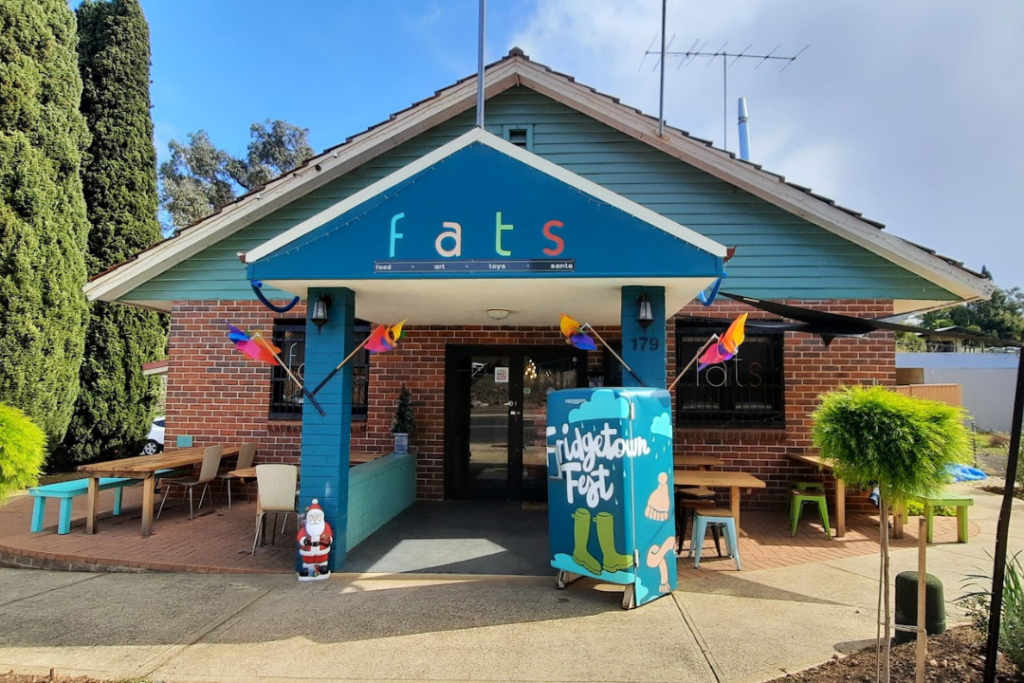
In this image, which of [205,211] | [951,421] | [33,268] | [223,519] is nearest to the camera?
[951,421]

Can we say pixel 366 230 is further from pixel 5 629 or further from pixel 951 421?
pixel 951 421

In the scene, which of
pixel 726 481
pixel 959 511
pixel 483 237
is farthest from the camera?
pixel 959 511

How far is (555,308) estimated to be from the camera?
6520 millimetres

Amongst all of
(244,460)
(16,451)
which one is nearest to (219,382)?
(244,460)

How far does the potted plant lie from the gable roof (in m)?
3.40

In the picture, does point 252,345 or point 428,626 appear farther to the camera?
point 252,345

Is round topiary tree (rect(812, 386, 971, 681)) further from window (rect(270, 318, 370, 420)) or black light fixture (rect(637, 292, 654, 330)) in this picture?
window (rect(270, 318, 370, 420))

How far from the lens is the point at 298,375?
8.50m

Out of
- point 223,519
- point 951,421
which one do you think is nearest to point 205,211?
point 223,519

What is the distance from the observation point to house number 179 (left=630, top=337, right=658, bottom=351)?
5145 mm

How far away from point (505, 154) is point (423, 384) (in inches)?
165

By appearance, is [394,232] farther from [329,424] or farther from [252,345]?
[329,424]

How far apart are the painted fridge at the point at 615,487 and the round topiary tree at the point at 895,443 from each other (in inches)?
56.4

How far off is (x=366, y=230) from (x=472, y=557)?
3330 millimetres
